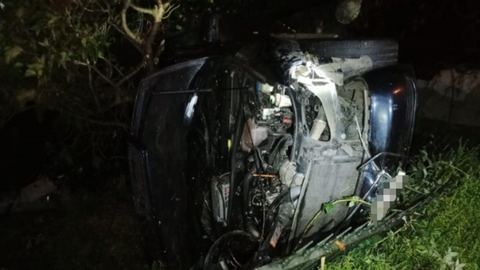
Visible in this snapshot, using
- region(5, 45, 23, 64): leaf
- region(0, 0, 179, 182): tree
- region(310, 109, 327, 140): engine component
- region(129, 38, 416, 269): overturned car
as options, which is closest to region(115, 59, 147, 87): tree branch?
region(0, 0, 179, 182): tree

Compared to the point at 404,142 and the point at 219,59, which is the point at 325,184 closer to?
the point at 404,142

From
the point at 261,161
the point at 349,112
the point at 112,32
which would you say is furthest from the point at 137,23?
the point at 349,112

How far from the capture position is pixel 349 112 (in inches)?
145

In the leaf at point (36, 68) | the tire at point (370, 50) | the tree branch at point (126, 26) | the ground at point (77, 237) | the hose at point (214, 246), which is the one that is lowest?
the ground at point (77, 237)

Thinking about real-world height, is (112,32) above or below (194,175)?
above

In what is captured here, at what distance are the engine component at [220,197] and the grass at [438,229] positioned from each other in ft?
4.56

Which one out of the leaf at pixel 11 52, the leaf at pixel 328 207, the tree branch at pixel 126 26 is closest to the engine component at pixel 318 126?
the leaf at pixel 328 207

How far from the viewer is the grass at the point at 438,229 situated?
128 inches

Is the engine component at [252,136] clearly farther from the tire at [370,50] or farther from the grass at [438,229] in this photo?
the grass at [438,229]

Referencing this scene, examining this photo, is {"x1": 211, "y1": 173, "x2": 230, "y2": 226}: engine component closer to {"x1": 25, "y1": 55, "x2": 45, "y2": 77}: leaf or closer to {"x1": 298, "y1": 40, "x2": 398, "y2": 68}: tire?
{"x1": 298, "y1": 40, "x2": 398, "y2": 68}: tire

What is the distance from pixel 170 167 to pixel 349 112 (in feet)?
5.15

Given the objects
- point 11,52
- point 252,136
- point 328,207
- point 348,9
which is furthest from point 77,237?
point 348,9

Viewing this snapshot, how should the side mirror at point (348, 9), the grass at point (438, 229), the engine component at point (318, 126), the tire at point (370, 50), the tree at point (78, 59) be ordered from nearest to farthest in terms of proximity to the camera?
1. the grass at point (438, 229)
2. the engine component at point (318, 126)
3. the tire at point (370, 50)
4. the tree at point (78, 59)
5. the side mirror at point (348, 9)

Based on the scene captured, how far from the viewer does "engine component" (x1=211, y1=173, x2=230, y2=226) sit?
4.27 metres
